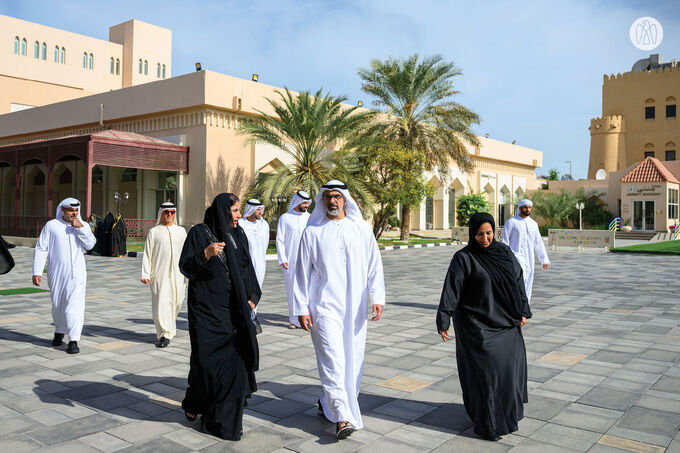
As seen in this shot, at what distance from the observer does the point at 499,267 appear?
3.55 meters

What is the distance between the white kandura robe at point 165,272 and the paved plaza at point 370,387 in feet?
1.15

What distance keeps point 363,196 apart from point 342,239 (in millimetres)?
15902

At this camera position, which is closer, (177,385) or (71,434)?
(71,434)

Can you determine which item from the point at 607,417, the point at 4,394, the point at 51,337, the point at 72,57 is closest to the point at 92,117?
the point at 72,57

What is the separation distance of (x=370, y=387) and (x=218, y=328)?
4.76 feet

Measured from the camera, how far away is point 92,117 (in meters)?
25.5

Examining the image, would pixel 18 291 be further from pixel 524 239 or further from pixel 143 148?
pixel 143 148

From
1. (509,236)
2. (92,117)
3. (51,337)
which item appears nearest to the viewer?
(51,337)

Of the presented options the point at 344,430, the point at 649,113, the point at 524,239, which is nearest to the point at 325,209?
the point at 344,430

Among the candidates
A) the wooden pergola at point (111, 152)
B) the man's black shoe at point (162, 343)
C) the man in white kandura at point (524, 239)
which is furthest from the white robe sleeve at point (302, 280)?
the wooden pergola at point (111, 152)

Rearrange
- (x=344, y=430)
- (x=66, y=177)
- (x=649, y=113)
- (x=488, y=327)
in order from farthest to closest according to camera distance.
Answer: (x=649, y=113)
(x=66, y=177)
(x=488, y=327)
(x=344, y=430)

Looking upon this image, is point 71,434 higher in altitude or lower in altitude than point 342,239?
lower

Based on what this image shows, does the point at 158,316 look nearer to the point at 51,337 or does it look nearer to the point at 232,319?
the point at 51,337

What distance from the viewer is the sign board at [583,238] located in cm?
2205
